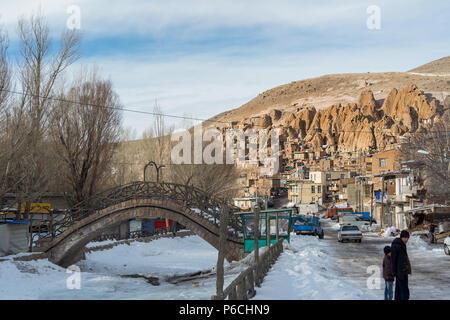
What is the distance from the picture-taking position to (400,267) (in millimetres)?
11883

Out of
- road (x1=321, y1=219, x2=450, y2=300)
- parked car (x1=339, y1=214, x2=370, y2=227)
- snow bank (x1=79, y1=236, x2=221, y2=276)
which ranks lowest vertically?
parked car (x1=339, y1=214, x2=370, y2=227)

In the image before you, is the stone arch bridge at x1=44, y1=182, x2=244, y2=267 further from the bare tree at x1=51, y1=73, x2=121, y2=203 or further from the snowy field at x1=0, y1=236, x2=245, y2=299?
the bare tree at x1=51, y1=73, x2=121, y2=203

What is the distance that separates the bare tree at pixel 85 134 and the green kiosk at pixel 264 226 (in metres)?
14.8

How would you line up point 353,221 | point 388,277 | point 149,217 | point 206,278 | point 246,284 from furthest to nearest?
point 353,221 → point 149,217 → point 206,278 → point 246,284 → point 388,277

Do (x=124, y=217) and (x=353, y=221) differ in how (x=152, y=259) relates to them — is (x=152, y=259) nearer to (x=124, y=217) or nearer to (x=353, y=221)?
(x=124, y=217)

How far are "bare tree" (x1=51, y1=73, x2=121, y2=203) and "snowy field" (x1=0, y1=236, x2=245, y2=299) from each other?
577cm

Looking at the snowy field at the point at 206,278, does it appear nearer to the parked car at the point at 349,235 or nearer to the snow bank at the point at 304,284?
the snow bank at the point at 304,284

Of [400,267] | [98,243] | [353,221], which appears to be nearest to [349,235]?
[98,243]

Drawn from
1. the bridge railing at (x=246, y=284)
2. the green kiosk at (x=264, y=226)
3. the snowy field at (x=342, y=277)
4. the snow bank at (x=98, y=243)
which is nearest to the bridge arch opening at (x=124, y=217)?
the green kiosk at (x=264, y=226)

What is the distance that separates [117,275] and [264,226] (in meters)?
9.08

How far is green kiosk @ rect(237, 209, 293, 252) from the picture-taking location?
92.6ft

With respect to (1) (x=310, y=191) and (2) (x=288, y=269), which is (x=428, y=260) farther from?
(1) (x=310, y=191)

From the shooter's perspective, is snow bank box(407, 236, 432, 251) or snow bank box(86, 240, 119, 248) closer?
snow bank box(407, 236, 432, 251)

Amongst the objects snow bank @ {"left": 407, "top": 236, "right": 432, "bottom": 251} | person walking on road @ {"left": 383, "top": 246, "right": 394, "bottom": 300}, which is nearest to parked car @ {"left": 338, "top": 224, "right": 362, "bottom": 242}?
snow bank @ {"left": 407, "top": 236, "right": 432, "bottom": 251}
